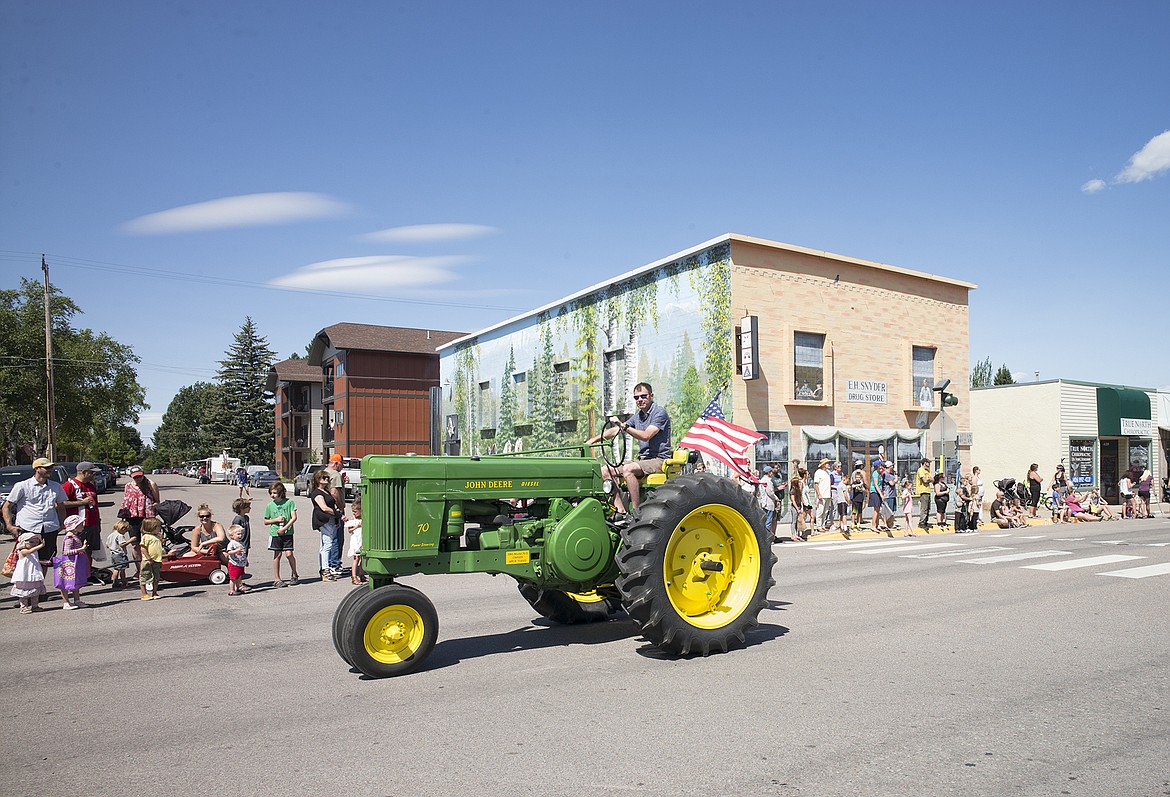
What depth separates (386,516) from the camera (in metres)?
6.57

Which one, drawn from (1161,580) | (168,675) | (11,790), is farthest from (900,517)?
(11,790)

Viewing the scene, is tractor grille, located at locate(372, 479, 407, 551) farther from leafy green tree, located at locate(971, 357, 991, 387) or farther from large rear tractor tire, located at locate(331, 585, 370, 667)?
leafy green tree, located at locate(971, 357, 991, 387)

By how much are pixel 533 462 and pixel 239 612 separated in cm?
496

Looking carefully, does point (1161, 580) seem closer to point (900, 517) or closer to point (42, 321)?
point (900, 517)

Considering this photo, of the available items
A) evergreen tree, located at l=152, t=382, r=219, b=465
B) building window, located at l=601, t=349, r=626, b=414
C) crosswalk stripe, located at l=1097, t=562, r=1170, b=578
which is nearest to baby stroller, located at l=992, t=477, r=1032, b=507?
crosswalk stripe, located at l=1097, t=562, r=1170, b=578

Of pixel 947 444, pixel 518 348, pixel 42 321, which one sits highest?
pixel 42 321

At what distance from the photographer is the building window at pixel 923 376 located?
88.4 feet

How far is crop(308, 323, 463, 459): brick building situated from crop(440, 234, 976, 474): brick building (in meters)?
25.5

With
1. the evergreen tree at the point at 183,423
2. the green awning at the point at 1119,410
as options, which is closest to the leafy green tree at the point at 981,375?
the green awning at the point at 1119,410

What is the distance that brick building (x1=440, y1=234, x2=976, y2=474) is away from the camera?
76.8 ft

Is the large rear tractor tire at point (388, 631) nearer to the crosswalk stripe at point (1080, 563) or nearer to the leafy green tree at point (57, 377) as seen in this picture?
the crosswalk stripe at point (1080, 563)

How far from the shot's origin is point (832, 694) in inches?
231

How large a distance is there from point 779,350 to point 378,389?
118ft

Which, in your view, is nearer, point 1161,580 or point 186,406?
point 1161,580
